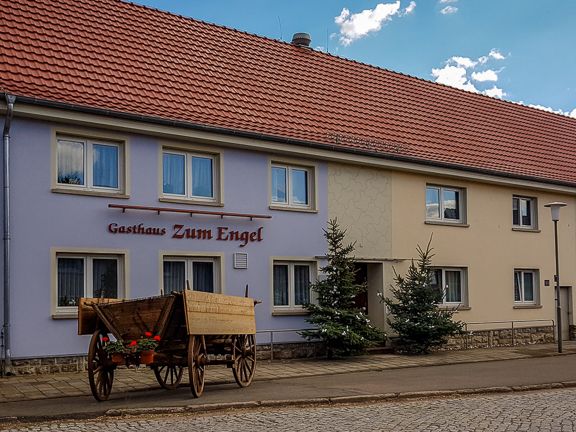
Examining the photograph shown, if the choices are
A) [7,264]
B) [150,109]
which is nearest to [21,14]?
[150,109]

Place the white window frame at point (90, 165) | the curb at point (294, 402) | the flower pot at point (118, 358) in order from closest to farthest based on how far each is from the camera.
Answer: the curb at point (294, 402), the flower pot at point (118, 358), the white window frame at point (90, 165)

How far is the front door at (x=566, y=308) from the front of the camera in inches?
1033

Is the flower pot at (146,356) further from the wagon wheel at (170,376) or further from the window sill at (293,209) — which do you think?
the window sill at (293,209)

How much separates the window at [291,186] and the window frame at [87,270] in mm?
4165

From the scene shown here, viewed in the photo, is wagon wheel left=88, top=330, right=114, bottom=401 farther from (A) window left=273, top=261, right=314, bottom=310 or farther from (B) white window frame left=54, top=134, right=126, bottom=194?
(A) window left=273, top=261, right=314, bottom=310

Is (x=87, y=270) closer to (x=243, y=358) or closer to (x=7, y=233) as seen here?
(x=7, y=233)

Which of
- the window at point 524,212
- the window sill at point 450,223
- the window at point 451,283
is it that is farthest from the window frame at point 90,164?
the window at point 524,212

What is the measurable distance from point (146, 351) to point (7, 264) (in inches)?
182

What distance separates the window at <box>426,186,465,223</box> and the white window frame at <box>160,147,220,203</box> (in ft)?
22.6

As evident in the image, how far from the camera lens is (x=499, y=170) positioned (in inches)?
933

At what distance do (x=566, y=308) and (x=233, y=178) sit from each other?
13.3m

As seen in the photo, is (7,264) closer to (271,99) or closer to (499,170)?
(271,99)

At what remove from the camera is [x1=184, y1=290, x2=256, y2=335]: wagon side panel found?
38.8ft

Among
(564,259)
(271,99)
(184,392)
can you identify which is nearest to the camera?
(184,392)
